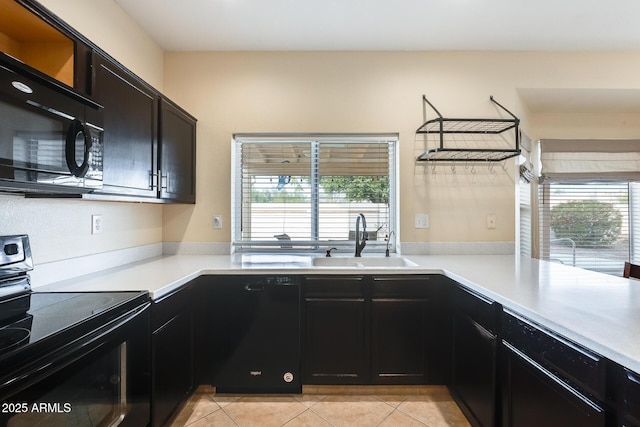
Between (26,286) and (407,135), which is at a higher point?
(407,135)

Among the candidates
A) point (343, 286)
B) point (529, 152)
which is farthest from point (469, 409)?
point (529, 152)

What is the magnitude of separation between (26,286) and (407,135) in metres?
2.54

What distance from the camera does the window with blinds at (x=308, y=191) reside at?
2.67 metres

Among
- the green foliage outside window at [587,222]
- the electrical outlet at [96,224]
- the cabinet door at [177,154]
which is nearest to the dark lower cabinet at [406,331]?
the cabinet door at [177,154]

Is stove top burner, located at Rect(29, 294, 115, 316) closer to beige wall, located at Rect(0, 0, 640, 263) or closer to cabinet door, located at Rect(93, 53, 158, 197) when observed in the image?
cabinet door, located at Rect(93, 53, 158, 197)

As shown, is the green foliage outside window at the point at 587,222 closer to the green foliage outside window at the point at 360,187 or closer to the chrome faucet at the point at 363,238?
the green foliage outside window at the point at 360,187

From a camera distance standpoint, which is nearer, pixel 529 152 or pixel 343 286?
pixel 343 286

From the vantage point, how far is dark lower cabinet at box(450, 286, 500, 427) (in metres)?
1.42

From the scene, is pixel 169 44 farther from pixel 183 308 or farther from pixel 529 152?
pixel 529 152

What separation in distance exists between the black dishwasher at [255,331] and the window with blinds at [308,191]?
725 mm

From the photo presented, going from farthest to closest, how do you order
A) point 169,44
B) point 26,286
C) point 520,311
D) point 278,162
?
point 278,162, point 169,44, point 26,286, point 520,311

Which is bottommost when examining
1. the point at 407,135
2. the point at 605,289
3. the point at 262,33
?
the point at 605,289

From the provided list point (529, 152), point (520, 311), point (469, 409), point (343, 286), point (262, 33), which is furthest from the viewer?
point (529, 152)

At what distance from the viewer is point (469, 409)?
5.44 feet
